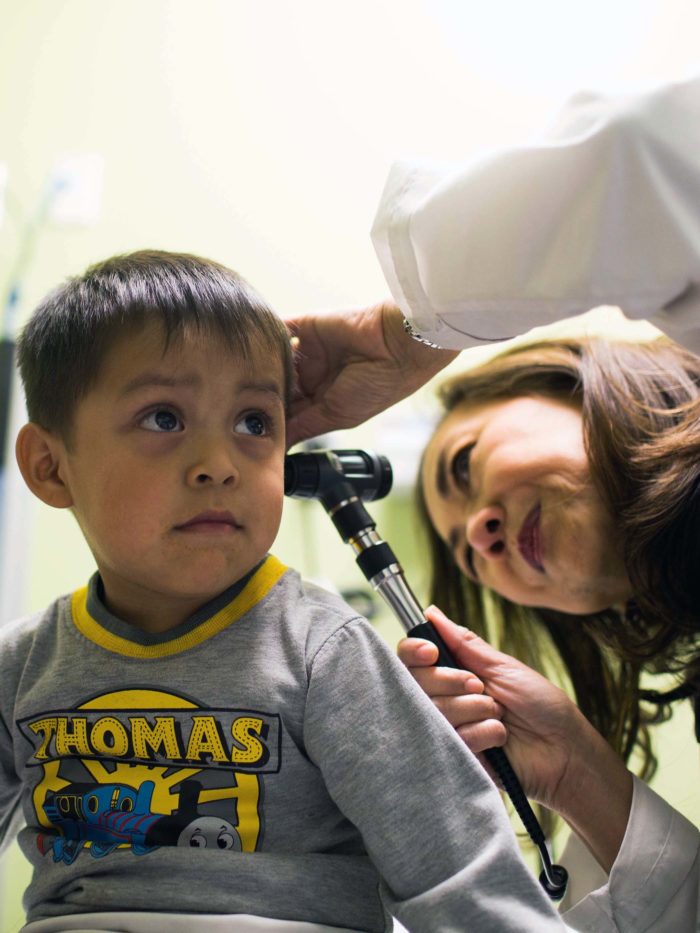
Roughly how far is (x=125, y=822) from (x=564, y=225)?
1.94ft

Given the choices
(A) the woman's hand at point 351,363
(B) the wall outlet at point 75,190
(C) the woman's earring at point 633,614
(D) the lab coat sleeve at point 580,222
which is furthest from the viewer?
(B) the wall outlet at point 75,190

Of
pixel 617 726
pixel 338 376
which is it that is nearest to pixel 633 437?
pixel 338 376

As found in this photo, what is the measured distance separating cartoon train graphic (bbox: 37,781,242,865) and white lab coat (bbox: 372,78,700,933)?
463 mm

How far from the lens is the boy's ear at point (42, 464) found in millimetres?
892

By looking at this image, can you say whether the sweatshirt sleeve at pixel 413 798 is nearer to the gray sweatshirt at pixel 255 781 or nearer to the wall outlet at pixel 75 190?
the gray sweatshirt at pixel 255 781

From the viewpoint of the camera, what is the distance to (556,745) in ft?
3.63

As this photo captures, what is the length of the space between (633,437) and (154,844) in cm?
74

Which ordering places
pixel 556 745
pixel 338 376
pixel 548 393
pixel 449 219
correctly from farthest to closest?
pixel 548 393, pixel 338 376, pixel 556 745, pixel 449 219

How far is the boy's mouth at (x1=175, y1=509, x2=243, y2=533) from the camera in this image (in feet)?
2.61

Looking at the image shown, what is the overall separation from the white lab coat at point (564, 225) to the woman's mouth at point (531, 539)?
19.8 inches

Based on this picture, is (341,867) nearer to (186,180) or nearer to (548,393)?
(548,393)

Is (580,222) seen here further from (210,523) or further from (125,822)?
(125,822)

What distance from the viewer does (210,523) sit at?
800 millimetres

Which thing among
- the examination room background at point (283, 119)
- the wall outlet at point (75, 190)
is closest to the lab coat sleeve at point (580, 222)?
the examination room background at point (283, 119)
